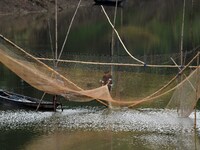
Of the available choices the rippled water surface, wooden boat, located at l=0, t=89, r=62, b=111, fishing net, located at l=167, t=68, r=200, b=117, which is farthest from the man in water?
fishing net, located at l=167, t=68, r=200, b=117

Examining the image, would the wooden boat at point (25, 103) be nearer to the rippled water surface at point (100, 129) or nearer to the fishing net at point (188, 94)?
the rippled water surface at point (100, 129)

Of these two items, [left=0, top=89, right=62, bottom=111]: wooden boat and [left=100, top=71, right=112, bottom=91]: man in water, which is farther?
[left=100, top=71, right=112, bottom=91]: man in water

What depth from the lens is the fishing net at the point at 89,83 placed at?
1459cm

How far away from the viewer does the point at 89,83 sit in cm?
1582

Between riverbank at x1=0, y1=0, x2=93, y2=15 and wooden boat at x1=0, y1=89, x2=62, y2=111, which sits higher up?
riverbank at x1=0, y1=0, x2=93, y2=15

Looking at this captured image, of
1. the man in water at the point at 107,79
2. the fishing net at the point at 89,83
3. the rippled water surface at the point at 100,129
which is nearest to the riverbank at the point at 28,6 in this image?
the man in water at the point at 107,79

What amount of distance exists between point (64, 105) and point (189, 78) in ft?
13.1

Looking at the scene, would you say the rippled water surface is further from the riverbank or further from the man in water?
the riverbank

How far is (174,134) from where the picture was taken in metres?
13.4

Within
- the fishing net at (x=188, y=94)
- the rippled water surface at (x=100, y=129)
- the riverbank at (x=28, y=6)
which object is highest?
the riverbank at (x=28, y=6)

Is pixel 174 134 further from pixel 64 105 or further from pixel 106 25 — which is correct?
pixel 106 25

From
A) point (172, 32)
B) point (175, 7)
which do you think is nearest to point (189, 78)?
point (172, 32)

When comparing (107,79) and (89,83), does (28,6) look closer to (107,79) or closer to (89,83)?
(107,79)

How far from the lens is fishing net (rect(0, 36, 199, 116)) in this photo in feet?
47.9
